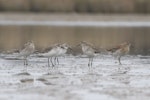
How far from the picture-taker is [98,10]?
6700cm

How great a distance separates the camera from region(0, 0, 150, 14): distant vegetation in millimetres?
65562

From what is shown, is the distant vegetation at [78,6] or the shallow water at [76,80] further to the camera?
the distant vegetation at [78,6]

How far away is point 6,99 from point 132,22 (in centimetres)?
4454

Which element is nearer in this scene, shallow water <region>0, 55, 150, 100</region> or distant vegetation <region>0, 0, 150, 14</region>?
shallow water <region>0, 55, 150, 100</region>

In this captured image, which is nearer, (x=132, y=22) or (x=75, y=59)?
(x=75, y=59)

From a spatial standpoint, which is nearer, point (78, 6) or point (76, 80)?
point (76, 80)

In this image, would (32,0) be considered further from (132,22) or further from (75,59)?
(75,59)

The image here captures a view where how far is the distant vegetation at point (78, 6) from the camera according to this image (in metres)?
65.6

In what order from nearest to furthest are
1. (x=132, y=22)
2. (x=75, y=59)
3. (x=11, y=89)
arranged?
1. (x=11, y=89)
2. (x=75, y=59)
3. (x=132, y=22)

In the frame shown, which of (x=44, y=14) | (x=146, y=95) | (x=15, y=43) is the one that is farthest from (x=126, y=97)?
(x=44, y=14)

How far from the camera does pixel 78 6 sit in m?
68.9

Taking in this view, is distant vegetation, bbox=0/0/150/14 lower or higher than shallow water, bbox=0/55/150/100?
higher

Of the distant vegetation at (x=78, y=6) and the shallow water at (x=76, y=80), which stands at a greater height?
the distant vegetation at (x=78, y=6)

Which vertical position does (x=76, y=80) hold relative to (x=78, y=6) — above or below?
below
